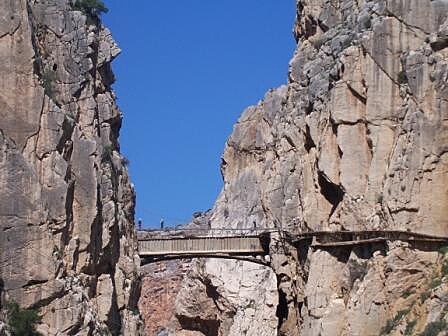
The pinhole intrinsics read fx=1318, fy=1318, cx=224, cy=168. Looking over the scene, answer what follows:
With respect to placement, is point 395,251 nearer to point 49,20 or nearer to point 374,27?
point 374,27

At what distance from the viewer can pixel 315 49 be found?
96.2 meters

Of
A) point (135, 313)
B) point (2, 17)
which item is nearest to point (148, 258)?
point (135, 313)

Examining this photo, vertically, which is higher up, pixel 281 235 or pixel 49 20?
pixel 49 20

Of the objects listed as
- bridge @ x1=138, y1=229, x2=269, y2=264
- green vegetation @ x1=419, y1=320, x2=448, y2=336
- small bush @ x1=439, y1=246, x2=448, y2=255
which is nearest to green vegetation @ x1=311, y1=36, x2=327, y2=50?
bridge @ x1=138, y1=229, x2=269, y2=264

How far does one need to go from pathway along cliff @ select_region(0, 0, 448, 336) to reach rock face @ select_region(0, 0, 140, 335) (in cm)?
9

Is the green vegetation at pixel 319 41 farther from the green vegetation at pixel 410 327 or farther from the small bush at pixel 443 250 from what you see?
the green vegetation at pixel 410 327

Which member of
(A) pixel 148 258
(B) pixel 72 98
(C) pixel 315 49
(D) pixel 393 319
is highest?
(C) pixel 315 49

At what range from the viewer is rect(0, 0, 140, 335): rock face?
75938 mm

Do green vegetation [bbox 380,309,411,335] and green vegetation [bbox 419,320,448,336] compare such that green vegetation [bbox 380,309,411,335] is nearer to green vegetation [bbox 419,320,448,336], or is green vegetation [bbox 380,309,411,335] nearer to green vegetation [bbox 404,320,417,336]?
green vegetation [bbox 404,320,417,336]

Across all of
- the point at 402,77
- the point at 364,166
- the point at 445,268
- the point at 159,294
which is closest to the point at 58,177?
the point at 364,166

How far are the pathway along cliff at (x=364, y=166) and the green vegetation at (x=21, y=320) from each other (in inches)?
689

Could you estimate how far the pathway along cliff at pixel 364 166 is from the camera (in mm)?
73812

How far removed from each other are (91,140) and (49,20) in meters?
8.13

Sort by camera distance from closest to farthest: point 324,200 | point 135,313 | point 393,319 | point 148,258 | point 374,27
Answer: point 393,319 → point 374,27 → point 324,200 → point 135,313 → point 148,258
